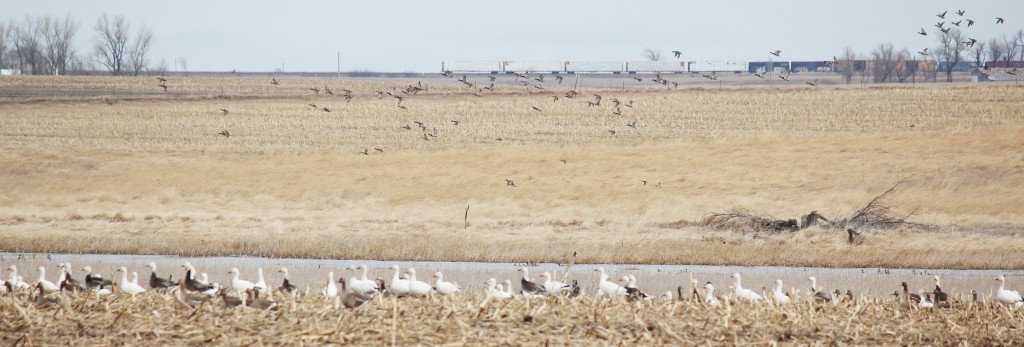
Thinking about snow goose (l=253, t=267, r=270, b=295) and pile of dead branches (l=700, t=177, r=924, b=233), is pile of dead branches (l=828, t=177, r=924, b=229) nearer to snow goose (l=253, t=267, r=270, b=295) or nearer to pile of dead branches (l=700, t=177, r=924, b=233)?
pile of dead branches (l=700, t=177, r=924, b=233)

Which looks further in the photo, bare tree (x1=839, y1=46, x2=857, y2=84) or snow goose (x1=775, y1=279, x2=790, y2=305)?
bare tree (x1=839, y1=46, x2=857, y2=84)

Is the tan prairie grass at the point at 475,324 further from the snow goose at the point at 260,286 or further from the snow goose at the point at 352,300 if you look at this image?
the snow goose at the point at 260,286

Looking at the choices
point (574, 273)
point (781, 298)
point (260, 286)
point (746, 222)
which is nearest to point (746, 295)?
point (781, 298)

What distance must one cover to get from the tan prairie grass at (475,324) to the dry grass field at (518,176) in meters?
20.1

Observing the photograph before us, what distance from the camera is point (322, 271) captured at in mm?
→ 26531

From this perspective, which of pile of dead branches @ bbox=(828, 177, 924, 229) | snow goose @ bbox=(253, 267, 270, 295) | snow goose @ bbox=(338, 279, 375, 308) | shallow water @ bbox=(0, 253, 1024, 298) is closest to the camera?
snow goose @ bbox=(338, 279, 375, 308)

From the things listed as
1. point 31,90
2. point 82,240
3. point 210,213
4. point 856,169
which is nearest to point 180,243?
point 82,240

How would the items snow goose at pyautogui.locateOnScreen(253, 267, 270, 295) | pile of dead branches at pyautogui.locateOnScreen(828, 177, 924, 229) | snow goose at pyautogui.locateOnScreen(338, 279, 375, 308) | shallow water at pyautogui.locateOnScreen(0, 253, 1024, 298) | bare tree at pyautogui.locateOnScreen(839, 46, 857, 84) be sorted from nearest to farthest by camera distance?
1. snow goose at pyautogui.locateOnScreen(338, 279, 375, 308)
2. snow goose at pyautogui.locateOnScreen(253, 267, 270, 295)
3. shallow water at pyautogui.locateOnScreen(0, 253, 1024, 298)
4. pile of dead branches at pyautogui.locateOnScreen(828, 177, 924, 229)
5. bare tree at pyautogui.locateOnScreen(839, 46, 857, 84)

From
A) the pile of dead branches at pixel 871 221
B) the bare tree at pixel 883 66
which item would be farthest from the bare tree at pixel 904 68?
the pile of dead branches at pixel 871 221

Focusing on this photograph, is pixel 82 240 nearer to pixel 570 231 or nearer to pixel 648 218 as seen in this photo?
pixel 570 231

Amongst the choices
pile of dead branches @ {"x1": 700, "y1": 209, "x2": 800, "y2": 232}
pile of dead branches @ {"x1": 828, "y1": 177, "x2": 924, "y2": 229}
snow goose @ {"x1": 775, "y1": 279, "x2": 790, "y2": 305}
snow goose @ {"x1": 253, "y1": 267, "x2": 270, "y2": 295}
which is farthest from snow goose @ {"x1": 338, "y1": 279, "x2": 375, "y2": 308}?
pile of dead branches @ {"x1": 828, "y1": 177, "x2": 924, "y2": 229}

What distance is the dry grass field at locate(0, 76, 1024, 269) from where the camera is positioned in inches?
1362

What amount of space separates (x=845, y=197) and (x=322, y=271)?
26.6m

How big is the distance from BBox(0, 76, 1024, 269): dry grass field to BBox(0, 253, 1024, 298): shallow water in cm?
158
